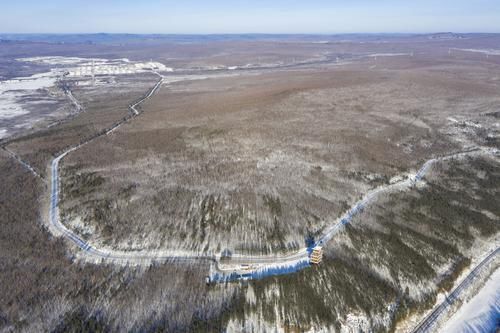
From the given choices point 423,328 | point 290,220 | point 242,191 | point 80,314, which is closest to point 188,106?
point 242,191

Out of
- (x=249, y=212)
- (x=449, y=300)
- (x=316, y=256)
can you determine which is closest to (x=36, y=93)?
(x=249, y=212)

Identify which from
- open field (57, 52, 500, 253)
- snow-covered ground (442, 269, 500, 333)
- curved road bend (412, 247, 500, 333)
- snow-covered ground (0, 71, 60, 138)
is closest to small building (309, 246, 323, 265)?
open field (57, 52, 500, 253)

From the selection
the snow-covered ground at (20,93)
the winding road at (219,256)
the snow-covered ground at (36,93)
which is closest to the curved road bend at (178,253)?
the winding road at (219,256)

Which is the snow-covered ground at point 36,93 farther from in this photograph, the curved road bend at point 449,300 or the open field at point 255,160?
the curved road bend at point 449,300

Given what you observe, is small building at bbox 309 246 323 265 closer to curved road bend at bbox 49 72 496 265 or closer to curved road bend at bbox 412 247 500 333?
curved road bend at bbox 49 72 496 265

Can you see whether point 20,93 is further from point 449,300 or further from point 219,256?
point 449,300

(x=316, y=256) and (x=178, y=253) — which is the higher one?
(x=316, y=256)
